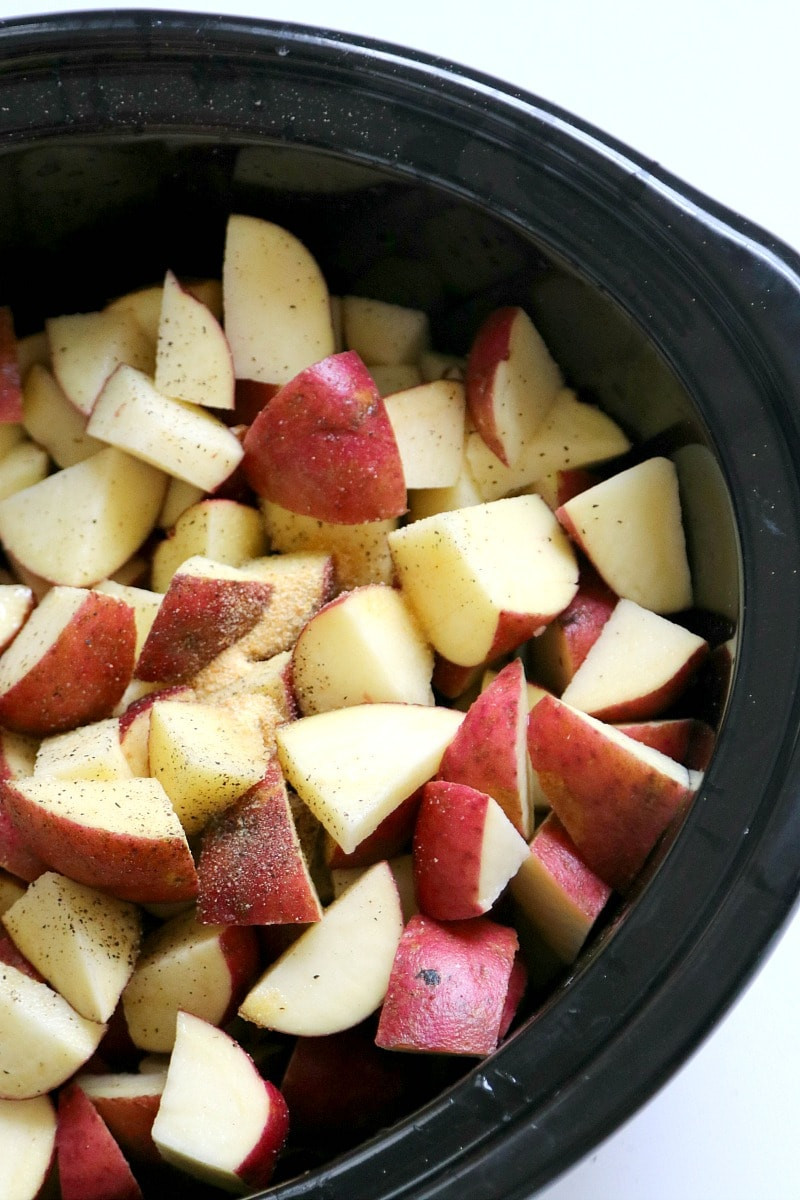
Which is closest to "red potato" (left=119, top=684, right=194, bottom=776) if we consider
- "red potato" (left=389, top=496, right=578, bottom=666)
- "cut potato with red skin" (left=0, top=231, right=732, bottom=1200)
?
"cut potato with red skin" (left=0, top=231, right=732, bottom=1200)

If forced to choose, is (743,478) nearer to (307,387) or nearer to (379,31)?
(307,387)

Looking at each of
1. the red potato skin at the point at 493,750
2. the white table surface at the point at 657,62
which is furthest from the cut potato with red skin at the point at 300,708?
the white table surface at the point at 657,62

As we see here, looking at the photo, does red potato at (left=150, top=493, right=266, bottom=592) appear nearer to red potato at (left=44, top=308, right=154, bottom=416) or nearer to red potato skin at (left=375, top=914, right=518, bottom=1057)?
red potato at (left=44, top=308, right=154, bottom=416)

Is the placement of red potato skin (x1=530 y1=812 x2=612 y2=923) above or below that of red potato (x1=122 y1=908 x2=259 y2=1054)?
above

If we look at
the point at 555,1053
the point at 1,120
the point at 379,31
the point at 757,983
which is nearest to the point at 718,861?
the point at 555,1053

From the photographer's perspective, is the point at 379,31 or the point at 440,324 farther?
the point at 379,31
